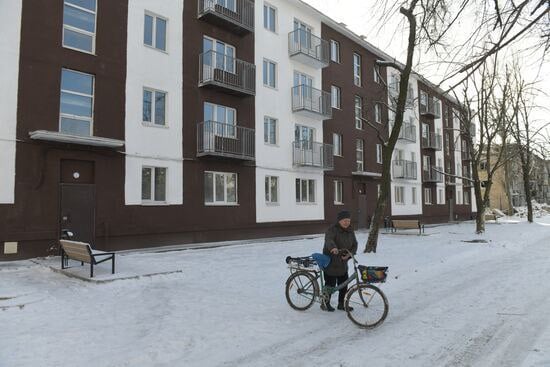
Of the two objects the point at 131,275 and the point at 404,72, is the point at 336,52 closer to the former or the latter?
the point at 404,72

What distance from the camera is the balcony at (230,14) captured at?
695 inches

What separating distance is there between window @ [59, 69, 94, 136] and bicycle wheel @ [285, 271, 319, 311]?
9.94 m

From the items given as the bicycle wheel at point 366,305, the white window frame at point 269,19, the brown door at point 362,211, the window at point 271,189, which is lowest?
the bicycle wheel at point 366,305

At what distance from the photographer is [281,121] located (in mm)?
21453

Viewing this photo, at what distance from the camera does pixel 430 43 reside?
5938 millimetres

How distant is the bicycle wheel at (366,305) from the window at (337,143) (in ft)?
64.0

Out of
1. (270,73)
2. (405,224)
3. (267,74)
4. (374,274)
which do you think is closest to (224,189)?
(267,74)

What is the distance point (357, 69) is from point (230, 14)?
1201 centimetres

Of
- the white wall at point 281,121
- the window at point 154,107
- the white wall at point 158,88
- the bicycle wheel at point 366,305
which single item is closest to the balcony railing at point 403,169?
the white wall at point 281,121

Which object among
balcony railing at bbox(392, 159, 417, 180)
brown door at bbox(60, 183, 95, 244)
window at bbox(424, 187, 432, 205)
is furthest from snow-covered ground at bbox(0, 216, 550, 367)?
window at bbox(424, 187, 432, 205)

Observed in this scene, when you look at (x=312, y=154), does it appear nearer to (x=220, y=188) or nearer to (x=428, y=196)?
(x=220, y=188)

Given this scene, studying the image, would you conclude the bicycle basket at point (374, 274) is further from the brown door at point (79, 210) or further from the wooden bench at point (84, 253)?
the brown door at point (79, 210)

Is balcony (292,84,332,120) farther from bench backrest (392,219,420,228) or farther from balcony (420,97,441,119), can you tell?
balcony (420,97,441,119)

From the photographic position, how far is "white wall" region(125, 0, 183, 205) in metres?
15.2
